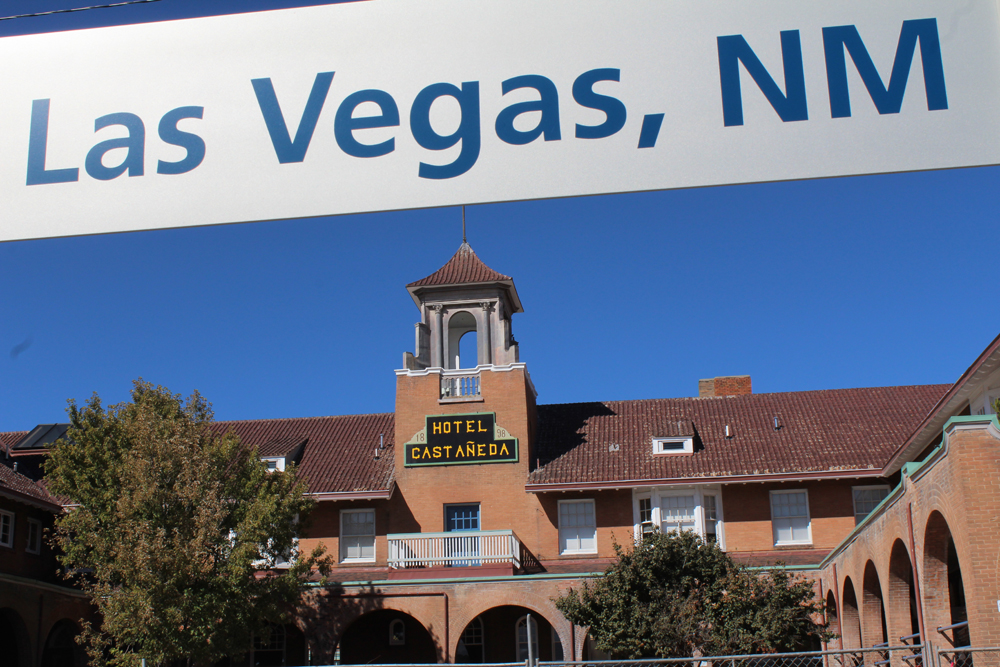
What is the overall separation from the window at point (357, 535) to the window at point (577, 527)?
6.38 metres

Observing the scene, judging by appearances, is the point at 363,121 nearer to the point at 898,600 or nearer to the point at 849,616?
the point at 898,600

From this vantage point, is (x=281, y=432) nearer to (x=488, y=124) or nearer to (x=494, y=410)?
(x=494, y=410)

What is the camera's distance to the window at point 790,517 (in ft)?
101

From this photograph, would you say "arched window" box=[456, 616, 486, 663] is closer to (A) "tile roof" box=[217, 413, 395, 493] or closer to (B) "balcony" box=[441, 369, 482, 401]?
(A) "tile roof" box=[217, 413, 395, 493]

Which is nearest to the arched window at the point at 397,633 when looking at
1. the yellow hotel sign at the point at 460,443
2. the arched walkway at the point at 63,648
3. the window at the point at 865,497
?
the yellow hotel sign at the point at 460,443

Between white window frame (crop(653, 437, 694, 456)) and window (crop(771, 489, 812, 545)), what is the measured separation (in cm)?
310

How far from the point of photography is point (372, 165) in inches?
152

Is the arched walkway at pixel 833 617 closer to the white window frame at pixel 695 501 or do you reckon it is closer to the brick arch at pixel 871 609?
the brick arch at pixel 871 609

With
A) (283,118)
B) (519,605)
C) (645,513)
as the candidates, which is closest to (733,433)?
(645,513)

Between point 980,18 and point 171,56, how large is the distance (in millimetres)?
3326

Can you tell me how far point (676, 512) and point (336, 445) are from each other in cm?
1258

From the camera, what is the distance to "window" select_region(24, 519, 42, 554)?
2950 cm

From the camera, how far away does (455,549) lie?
30.2 m

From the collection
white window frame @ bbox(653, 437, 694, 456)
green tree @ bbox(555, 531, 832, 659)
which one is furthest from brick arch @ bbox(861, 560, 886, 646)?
white window frame @ bbox(653, 437, 694, 456)
